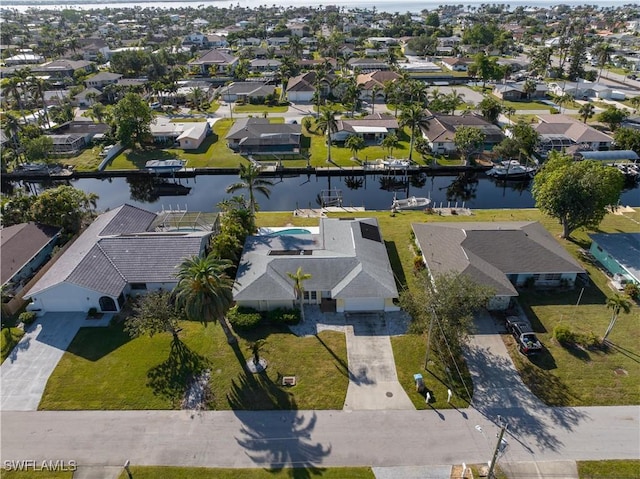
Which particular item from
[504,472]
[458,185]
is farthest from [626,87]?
[504,472]

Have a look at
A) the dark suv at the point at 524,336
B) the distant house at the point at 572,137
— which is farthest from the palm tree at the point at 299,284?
the distant house at the point at 572,137

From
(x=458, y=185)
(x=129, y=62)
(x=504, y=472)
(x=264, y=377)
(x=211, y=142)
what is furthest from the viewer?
(x=129, y=62)

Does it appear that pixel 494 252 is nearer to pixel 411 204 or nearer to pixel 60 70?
pixel 411 204

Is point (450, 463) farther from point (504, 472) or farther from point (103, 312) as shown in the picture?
point (103, 312)

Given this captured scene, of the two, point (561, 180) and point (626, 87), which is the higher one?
point (561, 180)

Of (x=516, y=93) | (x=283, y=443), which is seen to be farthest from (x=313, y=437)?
(x=516, y=93)

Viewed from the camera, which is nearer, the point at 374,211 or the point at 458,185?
the point at 374,211
